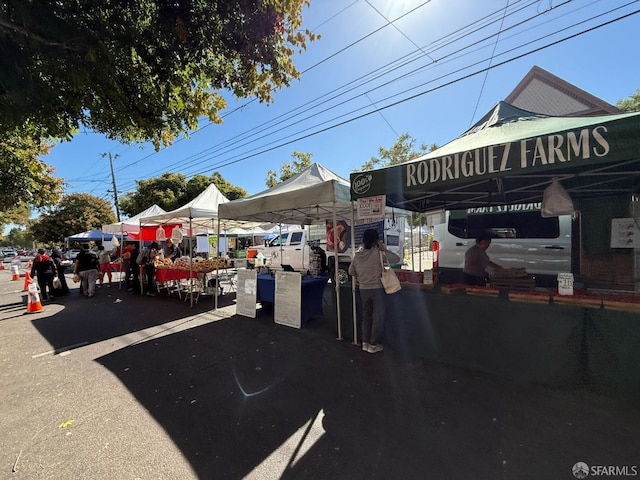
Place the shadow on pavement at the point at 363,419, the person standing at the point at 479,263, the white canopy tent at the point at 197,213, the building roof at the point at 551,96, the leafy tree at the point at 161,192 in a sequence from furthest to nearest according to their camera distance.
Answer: the leafy tree at the point at 161,192
the building roof at the point at 551,96
the white canopy tent at the point at 197,213
the person standing at the point at 479,263
the shadow on pavement at the point at 363,419

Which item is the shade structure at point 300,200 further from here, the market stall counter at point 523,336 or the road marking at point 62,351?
the road marking at point 62,351

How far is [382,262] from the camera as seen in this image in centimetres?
421

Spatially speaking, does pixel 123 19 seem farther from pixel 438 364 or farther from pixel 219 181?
pixel 219 181

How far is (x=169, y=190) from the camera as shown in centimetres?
2508

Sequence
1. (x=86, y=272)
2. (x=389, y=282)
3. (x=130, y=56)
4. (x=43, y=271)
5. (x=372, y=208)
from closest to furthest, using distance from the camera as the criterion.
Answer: (x=130, y=56) → (x=389, y=282) → (x=372, y=208) → (x=43, y=271) → (x=86, y=272)

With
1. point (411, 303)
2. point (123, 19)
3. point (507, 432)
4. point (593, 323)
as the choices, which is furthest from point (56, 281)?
point (593, 323)

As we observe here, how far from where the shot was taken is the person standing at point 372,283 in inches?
165

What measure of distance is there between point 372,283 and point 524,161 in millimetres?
2278

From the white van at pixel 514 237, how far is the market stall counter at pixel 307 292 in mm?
2354

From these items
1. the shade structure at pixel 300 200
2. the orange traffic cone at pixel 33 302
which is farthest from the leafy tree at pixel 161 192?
the shade structure at pixel 300 200

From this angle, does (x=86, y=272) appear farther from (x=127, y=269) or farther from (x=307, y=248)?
(x=307, y=248)

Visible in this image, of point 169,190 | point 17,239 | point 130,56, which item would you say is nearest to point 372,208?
point 130,56

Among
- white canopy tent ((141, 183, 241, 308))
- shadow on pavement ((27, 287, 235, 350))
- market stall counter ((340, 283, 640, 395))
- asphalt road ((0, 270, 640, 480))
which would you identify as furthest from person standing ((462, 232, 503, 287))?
shadow on pavement ((27, 287, 235, 350))

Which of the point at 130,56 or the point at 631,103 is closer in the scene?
the point at 130,56
